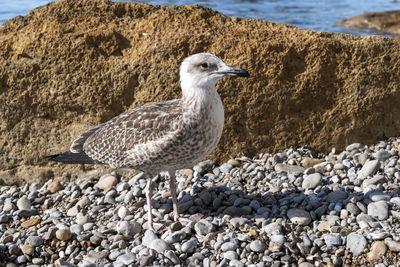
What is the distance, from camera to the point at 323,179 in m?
5.75

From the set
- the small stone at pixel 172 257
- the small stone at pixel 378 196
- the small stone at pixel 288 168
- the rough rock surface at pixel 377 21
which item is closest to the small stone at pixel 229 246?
the small stone at pixel 172 257

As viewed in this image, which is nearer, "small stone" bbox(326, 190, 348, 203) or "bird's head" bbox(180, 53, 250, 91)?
"bird's head" bbox(180, 53, 250, 91)

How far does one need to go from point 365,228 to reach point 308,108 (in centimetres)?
213

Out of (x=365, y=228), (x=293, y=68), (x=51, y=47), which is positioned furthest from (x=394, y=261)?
(x=51, y=47)

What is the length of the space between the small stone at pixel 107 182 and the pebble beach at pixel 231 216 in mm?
14

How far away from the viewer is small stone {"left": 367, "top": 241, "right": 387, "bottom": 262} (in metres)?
4.43

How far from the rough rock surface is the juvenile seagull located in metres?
11.2

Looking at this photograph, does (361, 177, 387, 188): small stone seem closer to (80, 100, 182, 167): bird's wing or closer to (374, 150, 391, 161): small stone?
(374, 150, 391, 161): small stone

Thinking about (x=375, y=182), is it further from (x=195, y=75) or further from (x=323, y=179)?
(x=195, y=75)

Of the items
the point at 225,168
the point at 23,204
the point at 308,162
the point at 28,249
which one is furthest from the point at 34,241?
the point at 308,162

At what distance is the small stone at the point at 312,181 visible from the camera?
5641 mm

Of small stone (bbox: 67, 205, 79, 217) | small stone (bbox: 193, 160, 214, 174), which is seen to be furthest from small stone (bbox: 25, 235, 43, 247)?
small stone (bbox: 193, 160, 214, 174)

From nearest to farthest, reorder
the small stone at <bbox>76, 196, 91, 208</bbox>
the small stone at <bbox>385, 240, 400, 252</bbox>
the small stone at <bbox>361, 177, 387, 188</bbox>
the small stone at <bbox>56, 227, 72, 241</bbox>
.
→ 1. the small stone at <bbox>385, 240, 400, 252</bbox>
2. the small stone at <bbox>56, 227, 72, 241</bbox>
3. the small stone at <bbox>361, 177, 387, 188</bbox>
4. the small stone at <bbox>76, 196, 91, 208</bbox>

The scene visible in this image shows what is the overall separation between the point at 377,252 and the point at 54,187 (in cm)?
401
